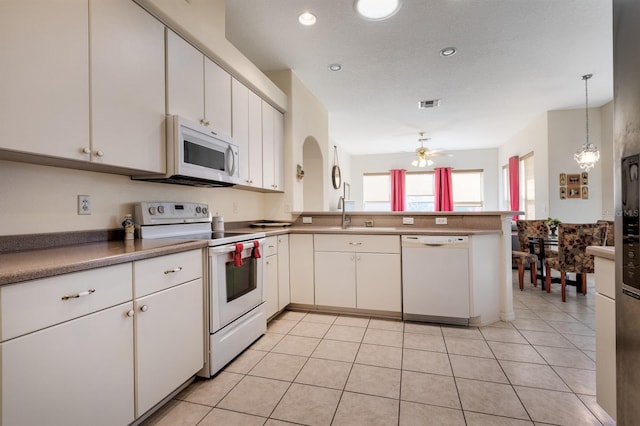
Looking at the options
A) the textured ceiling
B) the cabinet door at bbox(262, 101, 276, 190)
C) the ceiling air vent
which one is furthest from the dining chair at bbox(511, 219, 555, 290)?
the cabinet door at bbox(262, 101, 276, 190)

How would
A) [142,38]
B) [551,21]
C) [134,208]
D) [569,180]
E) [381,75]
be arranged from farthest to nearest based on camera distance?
1. [569,180]
2. [381,75]
3. [551,21]
4. [134,208]
5. [142,38]

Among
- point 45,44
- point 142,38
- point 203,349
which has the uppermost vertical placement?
point 142,38

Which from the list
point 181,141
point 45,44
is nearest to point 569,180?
point 181,141

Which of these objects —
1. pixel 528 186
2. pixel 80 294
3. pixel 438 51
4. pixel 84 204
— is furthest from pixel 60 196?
pixel 528 186

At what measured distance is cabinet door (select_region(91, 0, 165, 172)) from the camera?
1.53m

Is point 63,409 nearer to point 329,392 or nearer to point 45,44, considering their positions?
point 329,392

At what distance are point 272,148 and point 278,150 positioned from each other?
0.15 m

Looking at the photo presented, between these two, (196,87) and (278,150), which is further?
(278,150)

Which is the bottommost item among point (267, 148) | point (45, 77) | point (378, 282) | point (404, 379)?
point (404, 379)

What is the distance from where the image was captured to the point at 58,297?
3.61ft

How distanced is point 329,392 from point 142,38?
2.35m

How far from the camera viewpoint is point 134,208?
2053mm

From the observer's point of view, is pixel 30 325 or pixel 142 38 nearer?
pixel 30 325

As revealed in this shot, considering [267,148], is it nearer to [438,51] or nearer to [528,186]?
[438,51]
